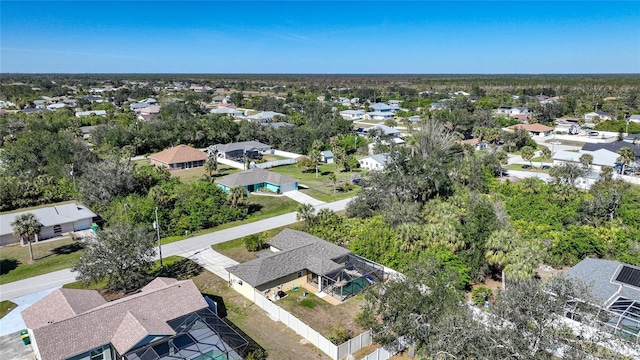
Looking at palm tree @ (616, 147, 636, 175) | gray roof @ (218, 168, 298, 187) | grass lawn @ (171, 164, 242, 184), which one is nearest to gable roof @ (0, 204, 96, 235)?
gray roof @ (218, 168, 298, 187)

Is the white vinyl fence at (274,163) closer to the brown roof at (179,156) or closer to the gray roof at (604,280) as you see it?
the brown roof at (179,156)

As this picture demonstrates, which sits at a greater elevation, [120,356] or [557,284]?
A: [557,284]

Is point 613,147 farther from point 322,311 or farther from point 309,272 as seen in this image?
point 322,311

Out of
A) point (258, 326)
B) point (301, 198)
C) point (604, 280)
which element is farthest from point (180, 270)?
point (604, 280)

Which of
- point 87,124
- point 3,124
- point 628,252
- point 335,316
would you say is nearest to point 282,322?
point 335,316

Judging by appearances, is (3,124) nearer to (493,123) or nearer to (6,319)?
(6,319)
